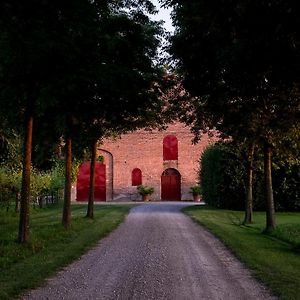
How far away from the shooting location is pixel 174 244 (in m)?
13.1

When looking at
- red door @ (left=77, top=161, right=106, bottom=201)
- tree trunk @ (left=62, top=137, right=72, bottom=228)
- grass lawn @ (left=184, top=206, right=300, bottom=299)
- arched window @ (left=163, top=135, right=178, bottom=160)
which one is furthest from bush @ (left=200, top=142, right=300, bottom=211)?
red door @ (left=77, top=161, right=106, bottom=201)

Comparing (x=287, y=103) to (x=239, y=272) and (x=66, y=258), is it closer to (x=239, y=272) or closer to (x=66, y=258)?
(x=239, y=272)

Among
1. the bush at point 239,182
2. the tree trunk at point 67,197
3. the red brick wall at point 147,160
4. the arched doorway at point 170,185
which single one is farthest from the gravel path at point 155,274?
the arched doorway at point 170,185

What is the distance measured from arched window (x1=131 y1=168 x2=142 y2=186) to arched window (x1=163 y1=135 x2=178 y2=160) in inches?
121

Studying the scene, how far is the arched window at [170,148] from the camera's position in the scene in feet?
159

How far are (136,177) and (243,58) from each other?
3901cm

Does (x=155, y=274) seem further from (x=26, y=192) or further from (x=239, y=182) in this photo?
(x=239, y=182)

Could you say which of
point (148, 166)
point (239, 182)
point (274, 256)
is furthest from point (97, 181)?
point (274, 256)

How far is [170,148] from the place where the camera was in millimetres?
48406

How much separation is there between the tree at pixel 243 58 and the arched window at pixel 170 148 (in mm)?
31522

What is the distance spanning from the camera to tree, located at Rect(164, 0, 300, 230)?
869 centimetres

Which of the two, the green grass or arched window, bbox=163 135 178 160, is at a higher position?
arched window, bbox=163 135 178 160

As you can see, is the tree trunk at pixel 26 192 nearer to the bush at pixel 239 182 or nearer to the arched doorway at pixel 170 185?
the bush at pixel 239 182

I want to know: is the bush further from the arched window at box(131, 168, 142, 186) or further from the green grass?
the arched window at box(131, 168, 142, 186)
